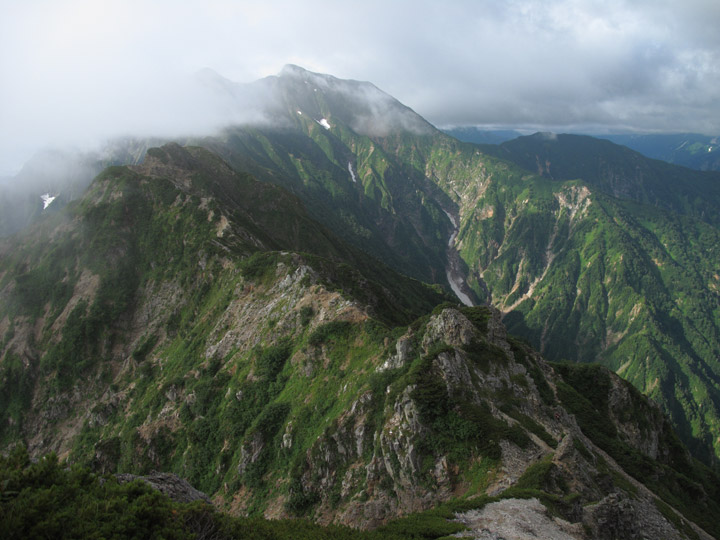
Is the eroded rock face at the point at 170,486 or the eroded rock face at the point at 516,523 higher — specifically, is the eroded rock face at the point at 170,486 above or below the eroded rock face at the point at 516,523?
above

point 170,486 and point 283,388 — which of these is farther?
point 283,388

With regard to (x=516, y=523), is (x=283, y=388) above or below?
below

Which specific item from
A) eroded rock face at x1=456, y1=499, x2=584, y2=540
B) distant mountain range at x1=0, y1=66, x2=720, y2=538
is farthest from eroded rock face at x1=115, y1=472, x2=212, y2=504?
distant mountain range at x1=0, y1=66, x2=720, y2=538

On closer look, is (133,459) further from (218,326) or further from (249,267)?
(249,267)

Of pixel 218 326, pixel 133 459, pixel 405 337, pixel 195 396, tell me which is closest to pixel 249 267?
pixel 218 326

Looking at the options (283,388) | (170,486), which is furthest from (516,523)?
(283,388)

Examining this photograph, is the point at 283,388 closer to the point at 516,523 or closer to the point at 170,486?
the point at 170,486

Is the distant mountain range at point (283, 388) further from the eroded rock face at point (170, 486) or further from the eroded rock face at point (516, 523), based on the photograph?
the eroded rock face at point (170, 486)

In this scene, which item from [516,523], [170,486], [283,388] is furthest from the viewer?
[283,388]

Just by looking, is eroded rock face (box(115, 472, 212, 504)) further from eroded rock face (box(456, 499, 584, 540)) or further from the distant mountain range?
the distant mountain range

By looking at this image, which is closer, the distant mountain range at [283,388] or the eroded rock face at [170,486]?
the eroded rock face at [170,486]

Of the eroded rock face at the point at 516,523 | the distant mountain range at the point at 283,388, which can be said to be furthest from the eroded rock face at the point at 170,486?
the distant mountain range at the point at 283,388

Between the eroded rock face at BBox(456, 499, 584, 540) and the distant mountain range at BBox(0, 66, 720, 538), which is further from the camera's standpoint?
the distant mountain range at BBox(0, 66, 720, 538)
